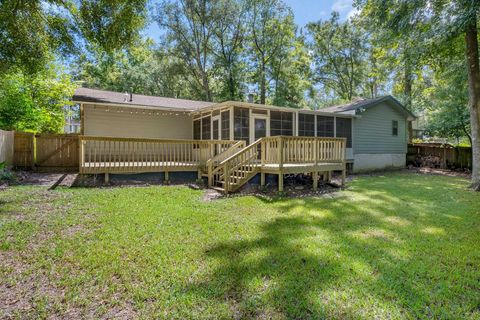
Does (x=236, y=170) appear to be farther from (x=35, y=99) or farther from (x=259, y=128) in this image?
(x=35, y=99)

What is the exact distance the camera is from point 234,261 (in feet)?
10.9

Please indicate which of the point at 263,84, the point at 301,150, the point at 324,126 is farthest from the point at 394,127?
the point at 263,84

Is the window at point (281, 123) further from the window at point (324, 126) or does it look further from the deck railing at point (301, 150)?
the deck railing at point (301, 150)

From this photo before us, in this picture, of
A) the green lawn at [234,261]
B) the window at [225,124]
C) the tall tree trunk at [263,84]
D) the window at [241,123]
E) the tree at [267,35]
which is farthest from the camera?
the tall tree trunk at [263,84]

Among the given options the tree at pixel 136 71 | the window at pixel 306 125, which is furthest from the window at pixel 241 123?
the tree at pixel 136 71

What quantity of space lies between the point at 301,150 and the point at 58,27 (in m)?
10.2

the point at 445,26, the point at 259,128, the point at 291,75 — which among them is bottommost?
the point at 259,128

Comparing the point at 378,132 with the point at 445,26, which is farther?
the point at 378,132

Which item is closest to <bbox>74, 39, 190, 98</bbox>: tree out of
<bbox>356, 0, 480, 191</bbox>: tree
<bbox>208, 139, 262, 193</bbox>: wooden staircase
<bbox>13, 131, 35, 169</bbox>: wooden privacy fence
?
<bbox>13, 131, 35, 169</bbox>: wooden privacy fence

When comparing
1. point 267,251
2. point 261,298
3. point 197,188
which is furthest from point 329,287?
point 197,188

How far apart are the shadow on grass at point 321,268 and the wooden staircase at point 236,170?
8.47 ft

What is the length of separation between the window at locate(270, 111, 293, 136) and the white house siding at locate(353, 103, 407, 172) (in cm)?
450

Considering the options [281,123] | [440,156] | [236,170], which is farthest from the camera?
[440,156]

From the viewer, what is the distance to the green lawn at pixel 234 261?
2.44 meters
